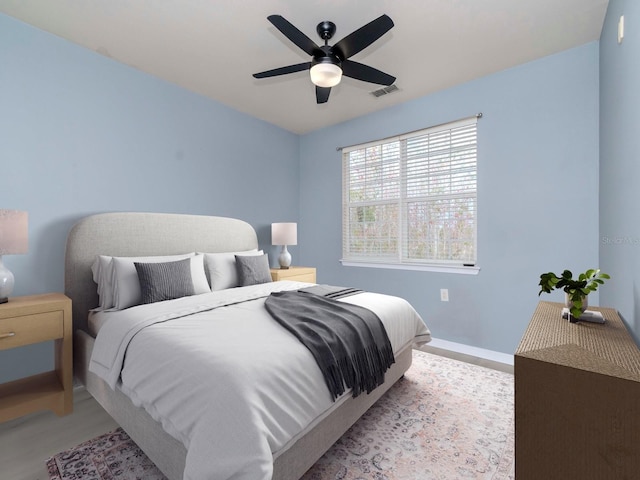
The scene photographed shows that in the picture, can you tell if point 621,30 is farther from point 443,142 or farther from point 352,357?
point 352,357

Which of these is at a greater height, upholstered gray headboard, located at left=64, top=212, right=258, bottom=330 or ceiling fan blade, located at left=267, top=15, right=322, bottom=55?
ceiling fan blade, located at left=267, top=15, right=322, bottom=55

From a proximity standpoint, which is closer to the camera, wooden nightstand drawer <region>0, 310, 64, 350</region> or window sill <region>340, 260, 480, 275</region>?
wooden nightstand drawer <region>0, 310, 64, 350</region>

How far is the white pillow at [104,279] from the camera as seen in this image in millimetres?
2250

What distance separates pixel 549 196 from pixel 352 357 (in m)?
2.35

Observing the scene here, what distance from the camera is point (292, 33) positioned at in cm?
178

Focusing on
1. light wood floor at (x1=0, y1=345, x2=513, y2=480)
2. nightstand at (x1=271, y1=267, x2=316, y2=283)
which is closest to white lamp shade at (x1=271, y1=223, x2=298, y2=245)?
nightstand at (x1=271, y1=267, x2=316, y2=283)

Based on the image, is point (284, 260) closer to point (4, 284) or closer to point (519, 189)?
point (4, 284)

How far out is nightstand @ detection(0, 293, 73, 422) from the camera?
180 centimetres

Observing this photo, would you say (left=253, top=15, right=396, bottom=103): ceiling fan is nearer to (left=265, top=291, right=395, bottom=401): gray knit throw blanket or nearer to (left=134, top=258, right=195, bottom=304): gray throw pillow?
(left=265, top=291, right=395, bottom=401): gray knit throw blanket

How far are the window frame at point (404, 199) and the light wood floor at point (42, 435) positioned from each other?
2906 millimetres

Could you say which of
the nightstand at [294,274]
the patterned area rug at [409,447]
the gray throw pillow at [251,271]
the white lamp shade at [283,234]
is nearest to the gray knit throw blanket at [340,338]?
the patterned area rug at [409,447]

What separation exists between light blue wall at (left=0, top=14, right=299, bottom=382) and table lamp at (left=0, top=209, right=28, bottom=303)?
35cm

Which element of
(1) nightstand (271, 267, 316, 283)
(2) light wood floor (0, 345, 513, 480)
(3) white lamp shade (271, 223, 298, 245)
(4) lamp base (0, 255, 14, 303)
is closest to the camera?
(2) light wood floor (0, 345, 513, 480)

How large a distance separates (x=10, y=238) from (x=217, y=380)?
1805 millimetres
